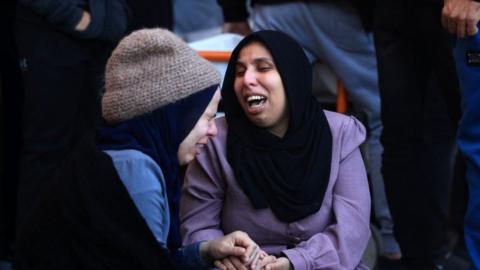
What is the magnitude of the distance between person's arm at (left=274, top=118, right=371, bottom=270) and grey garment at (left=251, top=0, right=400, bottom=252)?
742 mm

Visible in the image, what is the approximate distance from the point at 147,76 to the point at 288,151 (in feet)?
1.92

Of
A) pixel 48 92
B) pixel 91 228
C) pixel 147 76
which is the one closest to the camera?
pixel 91 228

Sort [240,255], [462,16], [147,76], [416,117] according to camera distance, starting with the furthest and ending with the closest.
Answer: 1. [416,117]
2. [462,16]
3. [240,255]
4. [147,76]

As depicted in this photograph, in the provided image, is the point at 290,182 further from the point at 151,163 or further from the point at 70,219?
the point at 70,219

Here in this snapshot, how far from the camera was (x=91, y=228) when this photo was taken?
2.19 meters

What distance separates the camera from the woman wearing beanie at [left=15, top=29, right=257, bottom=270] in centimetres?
221

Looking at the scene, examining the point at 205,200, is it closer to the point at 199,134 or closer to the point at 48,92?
the point at 199,134

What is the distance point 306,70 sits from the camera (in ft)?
Result: 9.00

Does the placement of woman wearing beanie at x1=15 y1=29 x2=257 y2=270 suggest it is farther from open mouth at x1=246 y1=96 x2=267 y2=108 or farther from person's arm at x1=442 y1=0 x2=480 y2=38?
person's arm at x1=442 y1=0 x2=480 y2=38

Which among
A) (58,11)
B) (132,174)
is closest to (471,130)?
(132,174)

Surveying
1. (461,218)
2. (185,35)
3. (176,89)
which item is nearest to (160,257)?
(176,89)

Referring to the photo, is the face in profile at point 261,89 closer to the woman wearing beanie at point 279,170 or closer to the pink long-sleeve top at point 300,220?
the woman wearing beanie at point 279,170

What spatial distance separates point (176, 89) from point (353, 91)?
53.3 inches

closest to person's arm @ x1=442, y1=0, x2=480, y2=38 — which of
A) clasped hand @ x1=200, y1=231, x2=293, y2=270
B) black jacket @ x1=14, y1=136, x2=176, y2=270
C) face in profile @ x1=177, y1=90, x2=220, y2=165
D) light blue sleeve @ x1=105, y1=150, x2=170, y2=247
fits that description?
face in profile @ x1=177, y1=90, x2=220, y2=165
